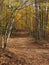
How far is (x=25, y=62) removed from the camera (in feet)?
46.2

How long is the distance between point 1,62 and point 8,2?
441cm

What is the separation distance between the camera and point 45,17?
33344mm

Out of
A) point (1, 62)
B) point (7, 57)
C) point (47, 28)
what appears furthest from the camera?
point (47, 28)

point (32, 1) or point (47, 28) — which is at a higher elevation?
point (32, 1)

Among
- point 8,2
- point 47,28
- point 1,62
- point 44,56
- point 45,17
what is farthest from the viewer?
point 45,17

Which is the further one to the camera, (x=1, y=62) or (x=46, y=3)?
(x=46, y=3)

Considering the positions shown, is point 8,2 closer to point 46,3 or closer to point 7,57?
point 46,3

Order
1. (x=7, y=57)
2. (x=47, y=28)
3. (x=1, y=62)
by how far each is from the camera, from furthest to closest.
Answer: (x=47, y=28) → (x=7, y=57) → (x=1, y=62)

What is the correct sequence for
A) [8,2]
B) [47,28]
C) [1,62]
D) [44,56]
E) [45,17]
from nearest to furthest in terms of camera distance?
[1,62], [8,2], [44,56], [47,28], [45,17]

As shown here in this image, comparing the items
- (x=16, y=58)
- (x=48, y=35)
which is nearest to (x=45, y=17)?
(x=48, y=35)

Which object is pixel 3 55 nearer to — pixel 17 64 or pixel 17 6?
pixel 17 64

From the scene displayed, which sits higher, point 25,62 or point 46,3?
point 46,3

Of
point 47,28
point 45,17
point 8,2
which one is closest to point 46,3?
point 8,2

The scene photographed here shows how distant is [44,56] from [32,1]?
14.2ft
